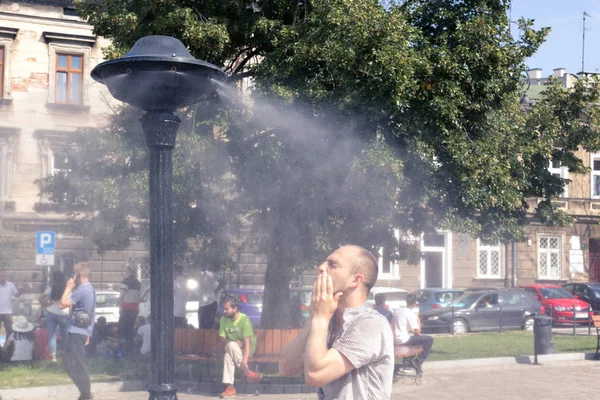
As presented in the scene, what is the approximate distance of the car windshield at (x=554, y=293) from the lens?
90.2ft

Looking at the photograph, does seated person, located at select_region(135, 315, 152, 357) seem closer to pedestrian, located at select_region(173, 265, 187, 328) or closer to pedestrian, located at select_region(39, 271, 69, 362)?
pedestrian, located at select_region(173, 265, 187, 328)

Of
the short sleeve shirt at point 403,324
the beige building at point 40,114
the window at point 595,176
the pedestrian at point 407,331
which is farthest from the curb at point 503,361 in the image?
the window at point 595,176

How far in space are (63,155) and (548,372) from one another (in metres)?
9.48

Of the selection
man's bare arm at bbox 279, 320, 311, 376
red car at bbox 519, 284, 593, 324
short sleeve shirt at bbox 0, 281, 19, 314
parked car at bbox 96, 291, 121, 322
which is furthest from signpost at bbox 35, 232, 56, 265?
man's bare arm at bbox 279, 320, 311, 376

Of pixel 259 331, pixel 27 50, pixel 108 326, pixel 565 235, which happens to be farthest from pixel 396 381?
pixel 565 235

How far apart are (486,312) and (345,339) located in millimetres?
21613

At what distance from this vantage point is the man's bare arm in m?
3.36

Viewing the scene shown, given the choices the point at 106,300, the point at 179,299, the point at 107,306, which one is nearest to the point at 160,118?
the point at 179,299

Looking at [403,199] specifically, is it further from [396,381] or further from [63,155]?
[63,155]

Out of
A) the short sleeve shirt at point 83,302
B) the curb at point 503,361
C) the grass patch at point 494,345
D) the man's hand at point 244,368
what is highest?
the short sleeve shirt at point 83,302

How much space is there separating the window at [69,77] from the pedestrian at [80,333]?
7.89 m

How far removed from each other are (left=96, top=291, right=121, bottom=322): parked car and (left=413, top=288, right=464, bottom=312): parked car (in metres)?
9.20

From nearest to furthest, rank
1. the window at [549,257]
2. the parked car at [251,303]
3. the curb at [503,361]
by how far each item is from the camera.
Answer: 1. the curb at [503,361]
2. the parked car at [251,303]
3. the window at [549,257]

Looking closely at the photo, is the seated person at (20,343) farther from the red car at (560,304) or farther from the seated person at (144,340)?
the red car at (560,304)
